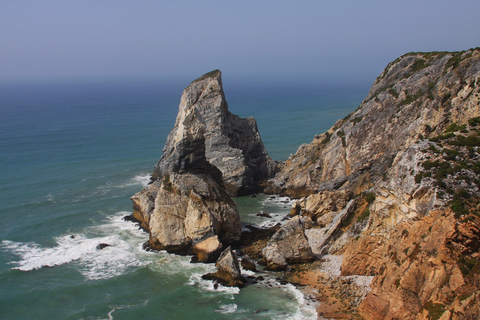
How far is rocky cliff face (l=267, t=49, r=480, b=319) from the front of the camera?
2552cm

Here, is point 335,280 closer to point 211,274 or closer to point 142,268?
point 211,274

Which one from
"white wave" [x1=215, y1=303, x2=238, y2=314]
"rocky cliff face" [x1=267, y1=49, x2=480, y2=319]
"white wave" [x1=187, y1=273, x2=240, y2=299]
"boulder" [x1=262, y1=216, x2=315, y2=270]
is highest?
"rocky cliff face" [x1=267, y1=49, x2=480, y2=319]

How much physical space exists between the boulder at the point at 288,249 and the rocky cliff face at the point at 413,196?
2553 millimetres

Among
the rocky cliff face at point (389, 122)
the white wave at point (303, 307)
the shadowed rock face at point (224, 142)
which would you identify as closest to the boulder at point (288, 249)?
the white wave at point (303, 307)

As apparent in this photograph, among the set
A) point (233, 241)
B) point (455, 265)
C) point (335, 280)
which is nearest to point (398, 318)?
point (455, 265)

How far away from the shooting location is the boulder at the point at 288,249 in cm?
3722

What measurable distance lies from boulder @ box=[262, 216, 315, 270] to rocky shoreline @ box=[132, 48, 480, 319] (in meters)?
0.08

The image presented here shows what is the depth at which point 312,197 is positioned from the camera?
49.2 meters

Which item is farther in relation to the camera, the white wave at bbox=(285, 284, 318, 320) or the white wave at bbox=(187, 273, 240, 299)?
the white wave at bbox=(187, 273, 240, 299)

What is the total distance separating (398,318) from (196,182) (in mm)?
22841

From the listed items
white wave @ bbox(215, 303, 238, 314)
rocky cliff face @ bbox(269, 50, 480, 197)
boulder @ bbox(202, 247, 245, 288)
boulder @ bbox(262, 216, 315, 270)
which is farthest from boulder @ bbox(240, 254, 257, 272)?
rocky cliff face @ bbox(269, 50, 480, 197)

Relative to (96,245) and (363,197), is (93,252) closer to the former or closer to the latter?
(96,245)

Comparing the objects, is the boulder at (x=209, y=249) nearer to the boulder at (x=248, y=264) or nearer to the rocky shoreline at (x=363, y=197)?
the rocky shoreline at (x=363, y=197)

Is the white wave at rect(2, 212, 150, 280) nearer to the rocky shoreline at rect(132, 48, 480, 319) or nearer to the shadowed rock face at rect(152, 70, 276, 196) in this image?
the rocky shoreline at rect(132, 48, 480, 319)
